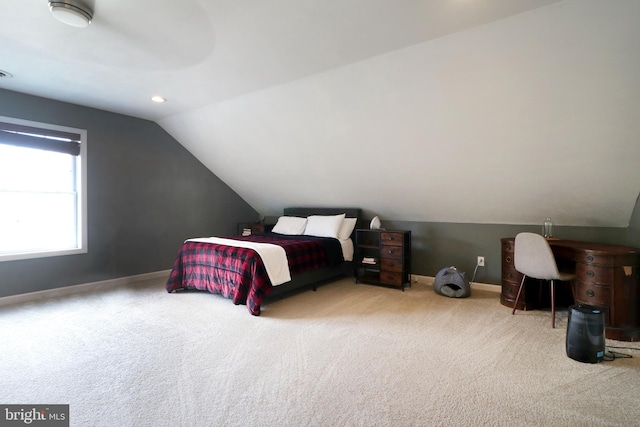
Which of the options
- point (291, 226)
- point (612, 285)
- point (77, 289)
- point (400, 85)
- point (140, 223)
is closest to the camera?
point (612, 285)

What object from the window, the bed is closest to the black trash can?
the bed

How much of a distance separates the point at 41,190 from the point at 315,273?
11.2ft

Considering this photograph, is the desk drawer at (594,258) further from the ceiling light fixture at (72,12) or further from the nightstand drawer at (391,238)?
the ceiling light fixture at (72,12)

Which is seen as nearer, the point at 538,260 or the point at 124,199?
the point at 538,260

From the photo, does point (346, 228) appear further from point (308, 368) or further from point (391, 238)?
point (308, 368)

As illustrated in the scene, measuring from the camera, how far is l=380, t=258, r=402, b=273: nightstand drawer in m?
4.08

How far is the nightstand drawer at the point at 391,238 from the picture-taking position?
4.09 meters

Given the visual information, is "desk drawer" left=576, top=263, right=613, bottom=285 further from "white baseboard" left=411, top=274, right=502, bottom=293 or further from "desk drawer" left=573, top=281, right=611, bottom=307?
"white baseboard" left=411, top=274, right=502, bottom=293

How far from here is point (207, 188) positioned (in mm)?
5434

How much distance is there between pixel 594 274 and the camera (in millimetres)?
2680

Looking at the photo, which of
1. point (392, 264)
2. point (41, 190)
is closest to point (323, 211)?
point (392, 264)

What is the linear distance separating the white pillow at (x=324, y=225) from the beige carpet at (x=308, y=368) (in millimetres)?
1400

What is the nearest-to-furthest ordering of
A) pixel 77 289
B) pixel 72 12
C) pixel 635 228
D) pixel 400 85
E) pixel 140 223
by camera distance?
pixel 72 12
pixel 400 85
pixel 635 228
pixel 77 289
pixel 140 223

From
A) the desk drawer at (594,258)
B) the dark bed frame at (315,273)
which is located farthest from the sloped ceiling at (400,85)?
the desk drawer at (594,258)
